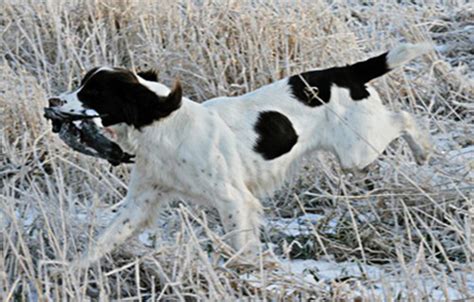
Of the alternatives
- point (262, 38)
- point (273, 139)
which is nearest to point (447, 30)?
point (262, 38)

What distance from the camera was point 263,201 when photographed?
4.19 m

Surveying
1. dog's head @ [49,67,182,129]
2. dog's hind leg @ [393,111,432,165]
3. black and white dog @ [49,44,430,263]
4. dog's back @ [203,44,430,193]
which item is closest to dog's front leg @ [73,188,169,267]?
black and white dog @ [49,44,430,263]

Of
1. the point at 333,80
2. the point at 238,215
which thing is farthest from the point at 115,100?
the point at 333,80

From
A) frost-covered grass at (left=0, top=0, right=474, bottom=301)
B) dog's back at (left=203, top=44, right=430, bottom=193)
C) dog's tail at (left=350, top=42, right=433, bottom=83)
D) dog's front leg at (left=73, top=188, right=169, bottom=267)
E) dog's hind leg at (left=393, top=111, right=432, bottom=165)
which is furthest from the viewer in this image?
dog's hind leg at (left=393, top=111, right=432, bottom=165)

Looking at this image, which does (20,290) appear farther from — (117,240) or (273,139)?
(273,139)

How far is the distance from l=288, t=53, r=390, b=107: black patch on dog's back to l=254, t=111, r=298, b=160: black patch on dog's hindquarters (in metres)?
0.13

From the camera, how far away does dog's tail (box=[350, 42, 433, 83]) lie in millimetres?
4059

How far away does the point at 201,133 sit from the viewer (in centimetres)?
357

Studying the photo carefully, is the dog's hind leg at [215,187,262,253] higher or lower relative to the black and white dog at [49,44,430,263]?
lower

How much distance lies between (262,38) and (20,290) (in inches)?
102

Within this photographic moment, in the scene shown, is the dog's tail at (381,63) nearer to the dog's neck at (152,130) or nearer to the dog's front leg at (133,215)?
the dog's neck at (152,130)

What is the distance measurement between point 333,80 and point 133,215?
1027 mm

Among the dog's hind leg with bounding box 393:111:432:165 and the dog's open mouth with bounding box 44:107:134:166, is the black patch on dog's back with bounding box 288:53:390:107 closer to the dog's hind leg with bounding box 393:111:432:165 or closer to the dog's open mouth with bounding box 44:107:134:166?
→ the dog's hind leg with bounding box 393:111:432:165

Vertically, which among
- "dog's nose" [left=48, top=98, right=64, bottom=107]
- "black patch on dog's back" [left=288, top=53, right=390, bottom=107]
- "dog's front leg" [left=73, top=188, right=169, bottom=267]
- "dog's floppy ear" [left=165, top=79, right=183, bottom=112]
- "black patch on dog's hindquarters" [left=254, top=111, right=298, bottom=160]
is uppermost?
"dog's nose" [left=48, top=98, right=64, bottom=107]
